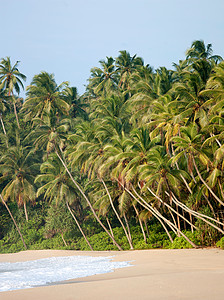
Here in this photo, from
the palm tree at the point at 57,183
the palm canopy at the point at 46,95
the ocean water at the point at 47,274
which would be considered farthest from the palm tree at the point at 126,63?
the ocean water at the point at 47,274

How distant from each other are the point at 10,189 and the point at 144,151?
18.0 metres

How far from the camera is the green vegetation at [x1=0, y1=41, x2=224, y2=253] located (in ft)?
66.1

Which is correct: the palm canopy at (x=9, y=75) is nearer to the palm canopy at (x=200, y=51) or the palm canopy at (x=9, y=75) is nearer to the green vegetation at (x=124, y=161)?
the green vegetation at (x=124, y=161)

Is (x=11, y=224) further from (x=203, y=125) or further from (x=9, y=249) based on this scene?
(x=203, y=125)

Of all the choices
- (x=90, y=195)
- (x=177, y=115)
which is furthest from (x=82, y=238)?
(x=177, y=115)

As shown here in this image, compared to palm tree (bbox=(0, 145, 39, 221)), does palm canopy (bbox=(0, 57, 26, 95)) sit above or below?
above

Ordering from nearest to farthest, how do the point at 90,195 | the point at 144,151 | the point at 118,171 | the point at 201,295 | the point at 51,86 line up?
the point at 201,295 → the point at 144,151 → the point at 118,171 → the point at 90,195 → the point at 51,86

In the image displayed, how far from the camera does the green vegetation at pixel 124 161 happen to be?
2015 centimetres

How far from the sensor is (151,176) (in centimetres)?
2053

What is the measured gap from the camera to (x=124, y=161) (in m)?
23.4

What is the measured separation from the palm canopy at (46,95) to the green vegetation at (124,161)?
4.4 inches

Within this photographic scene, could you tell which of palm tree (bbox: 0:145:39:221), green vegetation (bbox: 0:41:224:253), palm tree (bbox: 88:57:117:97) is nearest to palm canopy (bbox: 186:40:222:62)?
green vegetation (bbox: 0:41:224:253)

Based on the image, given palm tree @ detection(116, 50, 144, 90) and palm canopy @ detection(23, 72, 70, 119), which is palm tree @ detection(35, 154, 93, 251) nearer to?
palm canopy @ detection(23, 72, 70, 119)

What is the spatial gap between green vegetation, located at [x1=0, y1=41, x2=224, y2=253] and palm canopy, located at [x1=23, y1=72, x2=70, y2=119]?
0.11 meters
